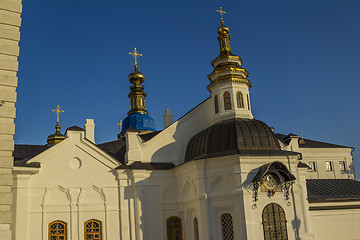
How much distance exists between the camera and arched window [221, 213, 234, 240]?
17.6 m

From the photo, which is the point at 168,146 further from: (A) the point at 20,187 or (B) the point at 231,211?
(A) the point at 20,187

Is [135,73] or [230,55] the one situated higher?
[135,73]

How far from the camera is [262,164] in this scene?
58.2ft

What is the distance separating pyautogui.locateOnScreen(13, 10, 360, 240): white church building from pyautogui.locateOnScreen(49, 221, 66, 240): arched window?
0.14 feet

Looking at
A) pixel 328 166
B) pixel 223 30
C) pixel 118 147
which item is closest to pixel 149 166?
pixel 118 147

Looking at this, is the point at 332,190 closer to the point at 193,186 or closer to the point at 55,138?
the point at 193,186

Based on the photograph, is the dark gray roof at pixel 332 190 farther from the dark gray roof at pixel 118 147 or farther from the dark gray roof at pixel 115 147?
the dark gray roof at pixel 115 147

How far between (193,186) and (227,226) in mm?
2484

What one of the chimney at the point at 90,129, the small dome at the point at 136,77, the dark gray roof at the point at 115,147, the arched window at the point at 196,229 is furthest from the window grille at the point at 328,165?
the chimney at the point at 90,129

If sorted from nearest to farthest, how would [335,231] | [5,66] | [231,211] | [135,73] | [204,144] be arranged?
[5,66], [231,211], [204,144], [335,231], [135,73]

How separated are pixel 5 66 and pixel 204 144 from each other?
10802mm

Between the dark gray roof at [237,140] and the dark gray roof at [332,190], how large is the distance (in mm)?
4379

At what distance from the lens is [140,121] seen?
109 feet

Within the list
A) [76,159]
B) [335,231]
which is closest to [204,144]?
[76,159]
